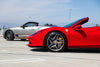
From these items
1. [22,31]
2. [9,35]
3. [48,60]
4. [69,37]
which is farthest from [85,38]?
[9,35]

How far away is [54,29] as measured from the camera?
18.2ft

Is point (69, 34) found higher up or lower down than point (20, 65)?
higher up

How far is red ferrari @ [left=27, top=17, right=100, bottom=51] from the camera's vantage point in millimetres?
5355

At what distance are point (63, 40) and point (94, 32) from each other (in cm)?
97

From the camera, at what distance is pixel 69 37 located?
541 centimetres

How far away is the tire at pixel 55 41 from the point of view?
5.50 metres

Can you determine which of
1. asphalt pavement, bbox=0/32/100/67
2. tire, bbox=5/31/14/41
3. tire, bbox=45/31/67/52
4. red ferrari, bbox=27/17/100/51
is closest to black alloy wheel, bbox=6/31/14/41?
tire, bbox=5/31/14/41

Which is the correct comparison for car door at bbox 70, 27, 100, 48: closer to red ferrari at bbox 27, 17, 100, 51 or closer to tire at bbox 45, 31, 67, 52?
red ferrari at bbox 27, 17, 100, 51

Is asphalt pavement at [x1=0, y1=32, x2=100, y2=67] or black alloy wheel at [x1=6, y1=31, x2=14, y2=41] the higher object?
black alloy wheel at [x1=6, y1=31, x2=14, y2=41]

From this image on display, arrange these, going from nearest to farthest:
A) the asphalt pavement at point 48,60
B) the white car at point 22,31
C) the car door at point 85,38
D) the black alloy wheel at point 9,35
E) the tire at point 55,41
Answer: the asphalt pavement at point 48,60 < the car door at point 85,38 < the tire at point 55,41 < the white car at point 22,31 < the black alloy wheel at point 9,35

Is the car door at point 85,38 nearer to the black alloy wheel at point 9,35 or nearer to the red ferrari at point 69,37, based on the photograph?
the red ferrari at point 69,37

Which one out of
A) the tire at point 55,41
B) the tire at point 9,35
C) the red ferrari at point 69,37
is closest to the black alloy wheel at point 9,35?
the tire at point 9,35

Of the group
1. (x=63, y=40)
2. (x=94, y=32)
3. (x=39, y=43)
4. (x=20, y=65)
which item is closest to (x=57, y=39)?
(x=63, y=40)

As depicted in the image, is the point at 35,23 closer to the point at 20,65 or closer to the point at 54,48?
the point at 54,48
